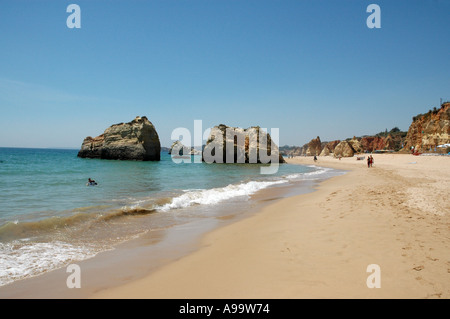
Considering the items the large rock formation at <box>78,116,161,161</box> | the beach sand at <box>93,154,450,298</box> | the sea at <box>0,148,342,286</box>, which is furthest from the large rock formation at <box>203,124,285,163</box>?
the beach sand at <box>93,154,450,298</box>

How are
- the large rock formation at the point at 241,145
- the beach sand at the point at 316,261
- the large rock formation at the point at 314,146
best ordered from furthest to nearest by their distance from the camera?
the large rock formation at the point at 314,146, the large rock formation at the point at 241,145, the beach sand at the point at 316,261

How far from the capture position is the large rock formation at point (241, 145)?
49.9 meters

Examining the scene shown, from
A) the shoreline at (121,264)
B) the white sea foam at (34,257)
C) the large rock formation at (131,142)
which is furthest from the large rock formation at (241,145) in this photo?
the white sea foam at (34,257)

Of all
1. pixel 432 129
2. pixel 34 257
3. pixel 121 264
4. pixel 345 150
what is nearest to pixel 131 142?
pixel 34 257

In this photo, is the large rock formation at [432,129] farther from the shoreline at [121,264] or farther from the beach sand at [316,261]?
the shoreline at [121,264]

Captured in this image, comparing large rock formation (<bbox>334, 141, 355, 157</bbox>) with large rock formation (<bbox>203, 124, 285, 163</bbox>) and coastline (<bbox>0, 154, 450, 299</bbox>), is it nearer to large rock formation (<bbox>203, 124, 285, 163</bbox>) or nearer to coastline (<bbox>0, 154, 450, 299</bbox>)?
large rock formation (<bbox>203, 124, 285, 163</bbox>)

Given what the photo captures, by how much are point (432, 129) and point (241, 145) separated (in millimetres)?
42960

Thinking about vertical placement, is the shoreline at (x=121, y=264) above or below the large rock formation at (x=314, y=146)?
below

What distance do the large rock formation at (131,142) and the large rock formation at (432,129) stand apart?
60966 millimetres

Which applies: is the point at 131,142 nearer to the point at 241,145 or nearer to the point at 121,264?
the point at 241,145

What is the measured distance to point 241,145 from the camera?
170 ft

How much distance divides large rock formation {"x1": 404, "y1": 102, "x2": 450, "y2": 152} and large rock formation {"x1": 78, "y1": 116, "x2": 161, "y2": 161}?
2400 inches
